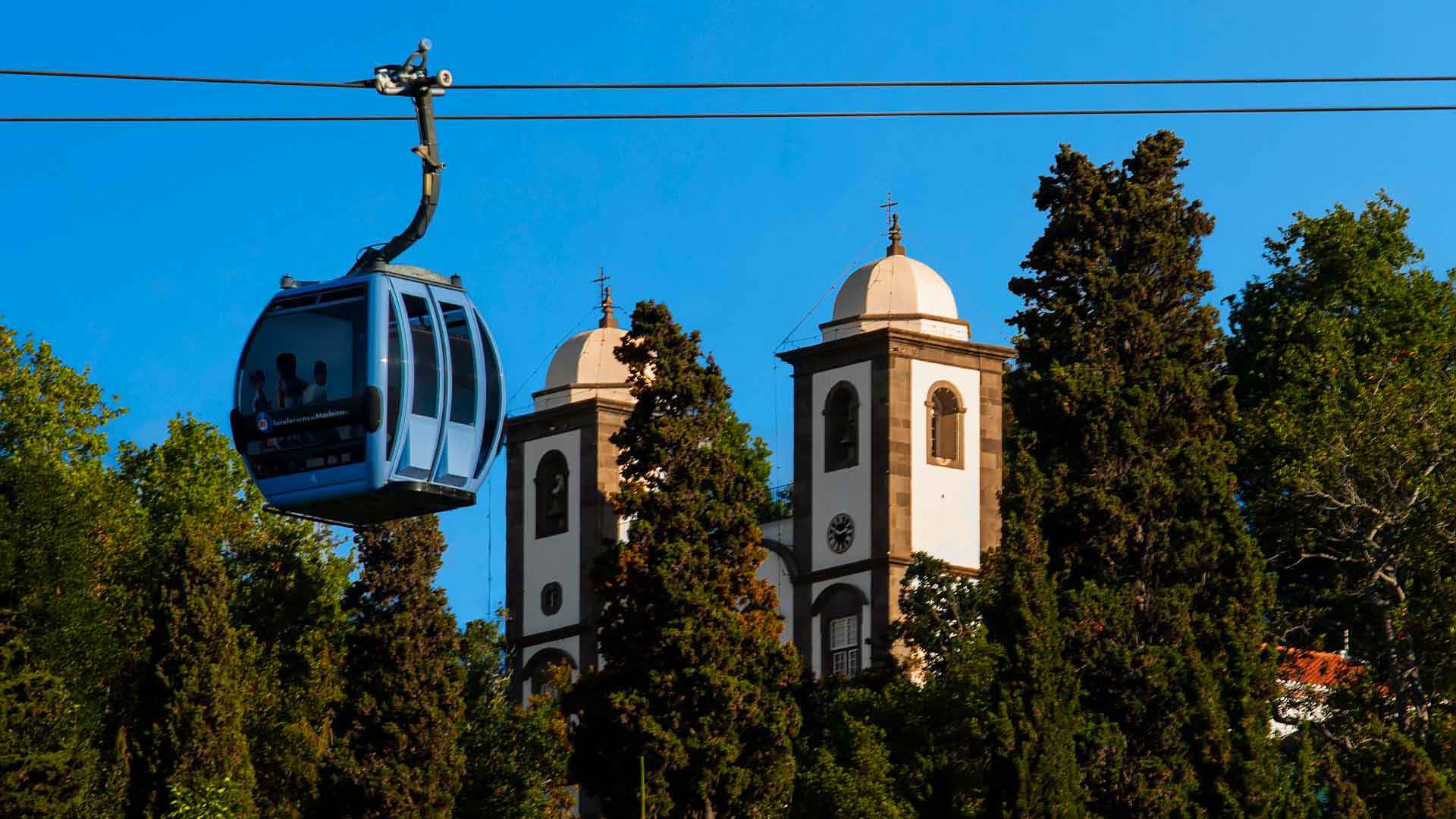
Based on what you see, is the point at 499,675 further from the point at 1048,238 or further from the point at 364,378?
the point at 364,378

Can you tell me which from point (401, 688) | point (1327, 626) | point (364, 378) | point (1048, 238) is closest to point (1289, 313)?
point (1327, 626)

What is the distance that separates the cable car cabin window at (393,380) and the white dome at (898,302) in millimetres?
39964

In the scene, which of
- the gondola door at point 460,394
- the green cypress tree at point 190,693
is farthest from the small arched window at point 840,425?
the gondola door at point 460,394

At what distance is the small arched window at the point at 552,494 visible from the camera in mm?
85500

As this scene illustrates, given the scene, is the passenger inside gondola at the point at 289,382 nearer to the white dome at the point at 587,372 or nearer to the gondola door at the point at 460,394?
the gondola door at the point at 460,394

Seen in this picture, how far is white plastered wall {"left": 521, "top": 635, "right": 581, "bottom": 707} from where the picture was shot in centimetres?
8369

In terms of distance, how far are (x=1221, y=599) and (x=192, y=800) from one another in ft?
54.8

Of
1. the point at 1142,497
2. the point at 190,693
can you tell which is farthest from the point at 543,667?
the point at 1142,497

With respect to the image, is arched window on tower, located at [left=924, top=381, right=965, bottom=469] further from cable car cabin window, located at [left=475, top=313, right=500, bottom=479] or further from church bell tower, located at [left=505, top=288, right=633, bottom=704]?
cable car cabin window, located at [left=475, top=313, right=500, bottom=479]

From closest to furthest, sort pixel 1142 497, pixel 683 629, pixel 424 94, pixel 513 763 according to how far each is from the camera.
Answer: pixel 424 94 < pixel 1142 497 < pixel 683 629 < pixel 513 763

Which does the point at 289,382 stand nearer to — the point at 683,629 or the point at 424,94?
the point at 424,94

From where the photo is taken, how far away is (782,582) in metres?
78.8

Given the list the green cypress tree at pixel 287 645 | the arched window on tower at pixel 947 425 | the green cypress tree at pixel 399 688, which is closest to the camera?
the green cypress tree at pixel 399 688

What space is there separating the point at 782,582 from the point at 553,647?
323 inches
